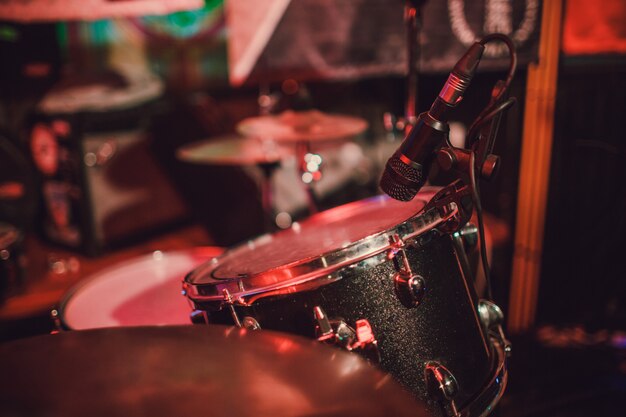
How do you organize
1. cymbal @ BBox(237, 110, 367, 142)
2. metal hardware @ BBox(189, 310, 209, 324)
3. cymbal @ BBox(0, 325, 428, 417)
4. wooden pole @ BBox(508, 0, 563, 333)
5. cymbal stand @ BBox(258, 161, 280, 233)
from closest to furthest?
cymbal @ BBox(0, 325, 428, 417) → metal hardware @ BBox(189, 310, 209, 324) → cymbal @ BBox(237, 110, 367, 142) → wooden pole @ BBox(508, 0, 563, 333) → cymbal stand @ BBox(258, 161, 280, 233)

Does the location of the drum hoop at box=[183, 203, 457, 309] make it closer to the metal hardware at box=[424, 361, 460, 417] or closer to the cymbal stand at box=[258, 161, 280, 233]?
the metal hardware at box=[424, 361, 460, 417]

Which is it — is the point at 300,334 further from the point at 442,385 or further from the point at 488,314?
the point at 488,314

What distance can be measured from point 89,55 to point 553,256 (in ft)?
9.82

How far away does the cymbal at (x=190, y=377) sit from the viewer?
71 centimetres

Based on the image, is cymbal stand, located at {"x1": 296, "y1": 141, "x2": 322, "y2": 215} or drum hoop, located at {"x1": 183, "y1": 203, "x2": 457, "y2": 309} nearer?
drum hoop, located at {"x1": 183, "y1": 203, "x2": 457, "y2": 309}

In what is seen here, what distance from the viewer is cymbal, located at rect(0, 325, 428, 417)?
0.71 m

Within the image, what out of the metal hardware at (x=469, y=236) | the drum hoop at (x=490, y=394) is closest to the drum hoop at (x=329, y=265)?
the metal hardware at (x=469, y=236)

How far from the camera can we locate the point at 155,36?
348cm

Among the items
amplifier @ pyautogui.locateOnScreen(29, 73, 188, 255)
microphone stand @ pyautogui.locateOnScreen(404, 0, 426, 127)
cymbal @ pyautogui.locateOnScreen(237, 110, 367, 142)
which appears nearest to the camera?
microphone stand @ pyautogui.locateOnScreen(404, 0, 426, 127)

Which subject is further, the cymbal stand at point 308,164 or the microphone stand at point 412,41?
the cymbal stand at point 308,164

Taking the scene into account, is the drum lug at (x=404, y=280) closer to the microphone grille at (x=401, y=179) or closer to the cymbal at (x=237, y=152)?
the microphone grille at (x=401, y=179)

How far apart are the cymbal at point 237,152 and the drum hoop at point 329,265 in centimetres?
119

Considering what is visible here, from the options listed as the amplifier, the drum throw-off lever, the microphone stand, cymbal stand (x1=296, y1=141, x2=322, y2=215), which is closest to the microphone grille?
the drum throw-off lever

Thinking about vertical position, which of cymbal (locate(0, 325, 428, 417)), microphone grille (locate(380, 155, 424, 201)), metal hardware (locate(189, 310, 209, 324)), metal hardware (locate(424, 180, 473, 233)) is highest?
microphone grille (locate(380, 155, 424, 201))
